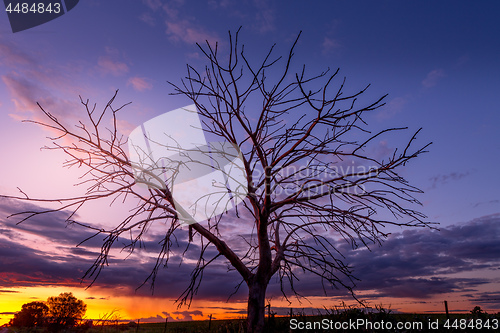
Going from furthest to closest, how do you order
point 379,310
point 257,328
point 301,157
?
point 379,310 → point 301,157 → point 257,328

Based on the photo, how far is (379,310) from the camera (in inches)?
434

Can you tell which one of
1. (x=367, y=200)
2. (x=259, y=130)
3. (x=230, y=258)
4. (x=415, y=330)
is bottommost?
(x=415, y=330)

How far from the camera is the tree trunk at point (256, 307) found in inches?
305

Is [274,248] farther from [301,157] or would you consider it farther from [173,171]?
[173,171]

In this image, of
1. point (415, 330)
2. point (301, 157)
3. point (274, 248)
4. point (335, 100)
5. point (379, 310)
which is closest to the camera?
point (335, 100)

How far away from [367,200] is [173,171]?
4687 millimetres

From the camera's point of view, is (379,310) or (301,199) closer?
(301,199)

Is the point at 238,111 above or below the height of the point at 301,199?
above

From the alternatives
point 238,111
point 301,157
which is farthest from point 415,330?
point 238,111

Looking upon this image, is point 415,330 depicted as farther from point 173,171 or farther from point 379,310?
point 173,171

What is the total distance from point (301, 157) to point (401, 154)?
2285 mm

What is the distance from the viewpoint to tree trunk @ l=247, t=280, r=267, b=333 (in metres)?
7.74

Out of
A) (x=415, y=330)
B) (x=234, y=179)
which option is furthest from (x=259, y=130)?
(x=415, y=330)

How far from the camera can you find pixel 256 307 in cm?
793
